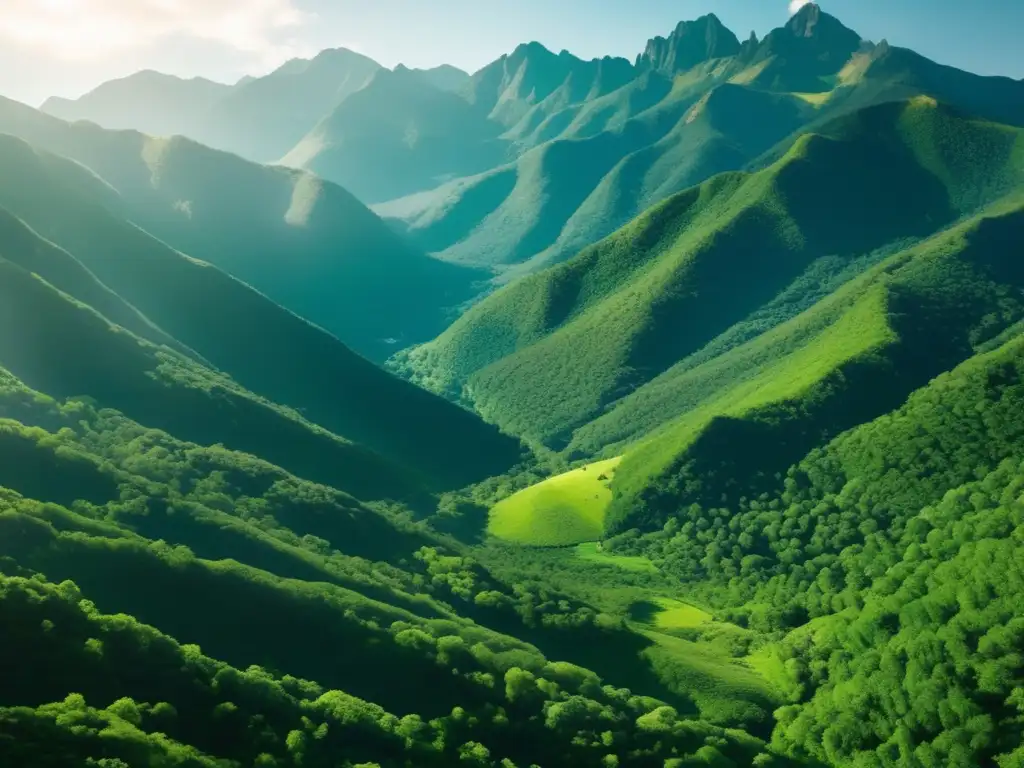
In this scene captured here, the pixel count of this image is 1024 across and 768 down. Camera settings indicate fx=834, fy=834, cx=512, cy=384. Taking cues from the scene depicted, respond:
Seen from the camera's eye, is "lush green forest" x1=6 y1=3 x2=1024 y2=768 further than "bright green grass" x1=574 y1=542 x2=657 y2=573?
No

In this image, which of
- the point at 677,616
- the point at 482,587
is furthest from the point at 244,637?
the point at 677,616

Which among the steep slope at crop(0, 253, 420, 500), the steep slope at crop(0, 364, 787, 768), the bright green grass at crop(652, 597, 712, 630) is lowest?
the steep slope at crop(0, 364, 787, 768)

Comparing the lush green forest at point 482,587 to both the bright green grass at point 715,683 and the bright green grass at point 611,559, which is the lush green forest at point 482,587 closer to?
the bright green grass at point 715,683

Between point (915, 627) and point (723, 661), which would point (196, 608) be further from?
point (915, 627)

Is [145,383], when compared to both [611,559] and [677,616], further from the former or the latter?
[677,616]

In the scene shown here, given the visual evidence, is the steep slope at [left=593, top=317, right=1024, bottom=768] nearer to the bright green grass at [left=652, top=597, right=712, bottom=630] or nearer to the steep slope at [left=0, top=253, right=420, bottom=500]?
the bright green grass at [left=652, top=597, right=712, bottom=630]

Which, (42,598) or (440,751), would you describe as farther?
(440,751)

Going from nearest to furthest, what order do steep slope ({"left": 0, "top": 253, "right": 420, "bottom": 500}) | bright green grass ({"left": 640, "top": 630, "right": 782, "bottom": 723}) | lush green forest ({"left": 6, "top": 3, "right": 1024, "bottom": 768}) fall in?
lush green forest ({"left": 6, "top": 3, "right": 1024, "bottom": 768}), bright green grass ({"left": 640, "top": 630, "right": 782, "bottom": 723}), steep slope ({"left": 0, "top": 253, "right": 420, "bottom": 500})

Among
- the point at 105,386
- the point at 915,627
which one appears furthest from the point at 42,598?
the point at 915,627

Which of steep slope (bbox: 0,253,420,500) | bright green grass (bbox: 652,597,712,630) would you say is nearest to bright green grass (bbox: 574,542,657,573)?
bright green grass (bbox: 652,597,712,630)
